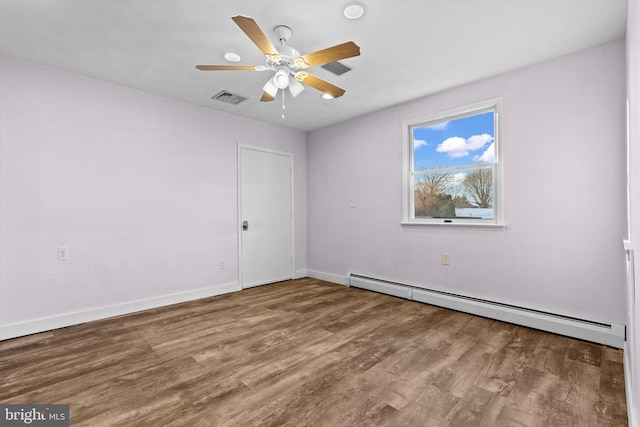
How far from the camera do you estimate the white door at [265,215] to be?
4.63 meters

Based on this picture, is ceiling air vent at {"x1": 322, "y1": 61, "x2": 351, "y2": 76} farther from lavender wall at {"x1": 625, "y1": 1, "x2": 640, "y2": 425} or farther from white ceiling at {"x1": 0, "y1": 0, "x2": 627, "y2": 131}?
lavender wall at {"x1": 625, "y1": 1, "x2": 640, "y2": 425}

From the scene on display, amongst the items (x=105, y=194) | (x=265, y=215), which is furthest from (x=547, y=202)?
(x=105, y=194)

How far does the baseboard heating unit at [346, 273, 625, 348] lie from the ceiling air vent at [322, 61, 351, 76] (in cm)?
279

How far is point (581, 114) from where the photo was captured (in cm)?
271

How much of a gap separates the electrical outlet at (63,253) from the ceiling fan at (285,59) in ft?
7.86

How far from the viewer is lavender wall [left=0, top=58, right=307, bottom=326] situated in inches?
113

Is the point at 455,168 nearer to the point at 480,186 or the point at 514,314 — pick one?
the point at 480,186

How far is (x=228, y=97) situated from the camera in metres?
3.84

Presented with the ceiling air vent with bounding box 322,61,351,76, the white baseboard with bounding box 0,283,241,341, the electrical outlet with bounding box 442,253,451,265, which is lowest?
the white baseboard with bounding box 0,283,241,341

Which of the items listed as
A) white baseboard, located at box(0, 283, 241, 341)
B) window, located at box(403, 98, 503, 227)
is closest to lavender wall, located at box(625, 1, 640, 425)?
window, located at box(403, 98, 503, 227)

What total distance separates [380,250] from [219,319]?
236 cm

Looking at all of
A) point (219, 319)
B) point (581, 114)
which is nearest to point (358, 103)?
point (581, 114)

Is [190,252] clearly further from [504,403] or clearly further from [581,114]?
[581,114]

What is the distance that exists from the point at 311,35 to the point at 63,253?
3273 millimetres
